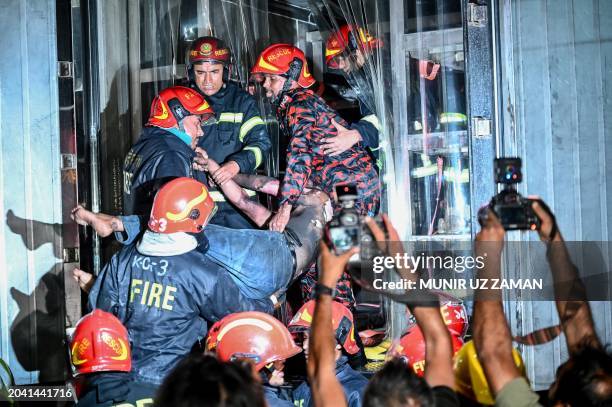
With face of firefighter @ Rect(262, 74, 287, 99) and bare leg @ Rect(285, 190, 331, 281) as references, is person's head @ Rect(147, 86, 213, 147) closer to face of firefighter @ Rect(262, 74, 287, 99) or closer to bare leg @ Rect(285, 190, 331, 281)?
face of firefighter @ Rect(262, 74, 287, 99)

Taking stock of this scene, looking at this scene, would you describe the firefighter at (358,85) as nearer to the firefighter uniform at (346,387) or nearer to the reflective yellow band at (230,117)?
the reflective yellow band at (230,117)

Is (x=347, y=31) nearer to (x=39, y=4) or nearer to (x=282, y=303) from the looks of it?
(x=282, y=303)

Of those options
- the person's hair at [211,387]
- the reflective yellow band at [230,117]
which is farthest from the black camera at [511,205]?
the reflective yellow band at [230,117]

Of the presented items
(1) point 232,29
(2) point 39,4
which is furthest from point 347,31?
(2) point 39,4

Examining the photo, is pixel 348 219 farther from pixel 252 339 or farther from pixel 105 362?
pixel 105 362

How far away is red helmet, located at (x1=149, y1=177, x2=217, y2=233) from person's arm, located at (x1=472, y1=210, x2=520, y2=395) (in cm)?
230

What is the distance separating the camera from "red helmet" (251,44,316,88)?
20.7 ft

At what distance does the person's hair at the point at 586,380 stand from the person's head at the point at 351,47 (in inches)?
142

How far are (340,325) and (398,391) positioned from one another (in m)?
2.55

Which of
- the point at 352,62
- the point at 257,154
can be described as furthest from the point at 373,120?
the point at 257,154

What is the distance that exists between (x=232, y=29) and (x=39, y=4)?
171cm

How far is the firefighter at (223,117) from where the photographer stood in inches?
258

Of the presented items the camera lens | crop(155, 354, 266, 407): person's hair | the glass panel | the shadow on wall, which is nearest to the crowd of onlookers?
crop(155, 354, 266, 407): person's hair

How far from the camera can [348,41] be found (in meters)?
6.20
